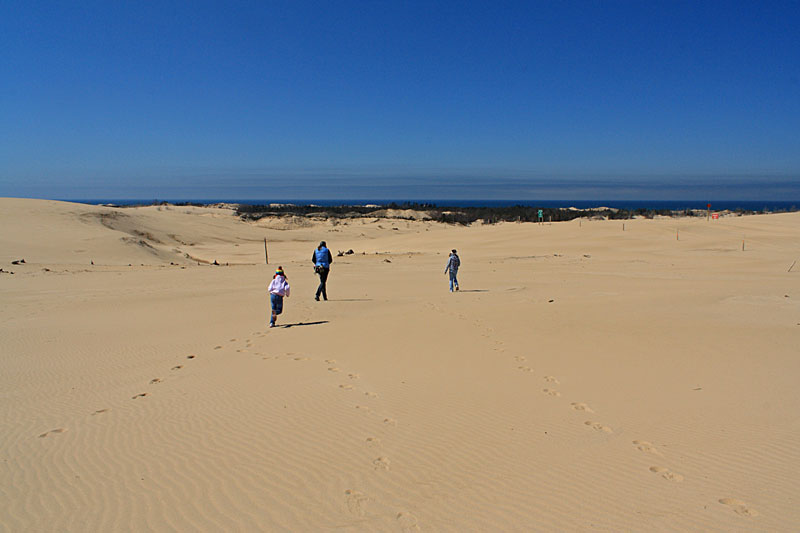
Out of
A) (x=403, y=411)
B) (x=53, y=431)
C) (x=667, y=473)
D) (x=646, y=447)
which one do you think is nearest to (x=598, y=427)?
(x=646, y=447)

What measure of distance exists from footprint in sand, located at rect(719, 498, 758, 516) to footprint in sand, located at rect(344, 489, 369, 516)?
289 cm

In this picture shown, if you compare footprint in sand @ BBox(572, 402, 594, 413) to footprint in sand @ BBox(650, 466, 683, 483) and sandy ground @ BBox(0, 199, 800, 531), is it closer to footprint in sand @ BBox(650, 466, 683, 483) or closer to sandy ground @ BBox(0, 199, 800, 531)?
sandy ground @ BBox(0, 199, 800, 531)

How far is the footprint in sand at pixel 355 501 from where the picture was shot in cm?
399

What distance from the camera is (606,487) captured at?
4.35 meters

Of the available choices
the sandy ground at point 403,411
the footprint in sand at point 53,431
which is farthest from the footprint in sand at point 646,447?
the footprint in sand at point 53,431

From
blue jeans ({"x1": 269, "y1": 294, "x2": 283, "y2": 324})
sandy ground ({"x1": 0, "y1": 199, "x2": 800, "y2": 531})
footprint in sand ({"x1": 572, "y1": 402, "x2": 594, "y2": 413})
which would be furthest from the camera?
blue jeans ({"x1": 269, "y1": 294, "x2": 283, "y2": 324})

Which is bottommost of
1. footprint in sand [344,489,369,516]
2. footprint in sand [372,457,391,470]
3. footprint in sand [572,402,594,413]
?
footprint in sand [572,402,594,413]

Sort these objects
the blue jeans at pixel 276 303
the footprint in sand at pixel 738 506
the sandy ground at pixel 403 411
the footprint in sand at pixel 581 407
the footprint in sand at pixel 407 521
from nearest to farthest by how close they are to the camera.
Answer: the footprint in sand at pixel 407 521, the footprint in sand at pixel 738 506, the sandy ground at pixel 403 411, the footprint in sand at pixel 581 407, the blue jeans at pixel 276 303

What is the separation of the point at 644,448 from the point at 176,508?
436cm

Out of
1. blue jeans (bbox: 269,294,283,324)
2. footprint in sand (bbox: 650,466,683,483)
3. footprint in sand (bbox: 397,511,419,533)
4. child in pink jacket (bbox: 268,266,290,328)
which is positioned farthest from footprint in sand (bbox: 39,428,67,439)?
footprint in sand (bbox: 650,466,683,483)

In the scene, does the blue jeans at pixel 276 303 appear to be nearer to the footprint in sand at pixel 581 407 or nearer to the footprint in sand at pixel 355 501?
the footprint in sand at pixel 581 407

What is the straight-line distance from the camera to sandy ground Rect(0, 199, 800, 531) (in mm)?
4086

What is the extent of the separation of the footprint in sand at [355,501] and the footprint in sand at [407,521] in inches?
12.1

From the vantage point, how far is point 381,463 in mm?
4809
